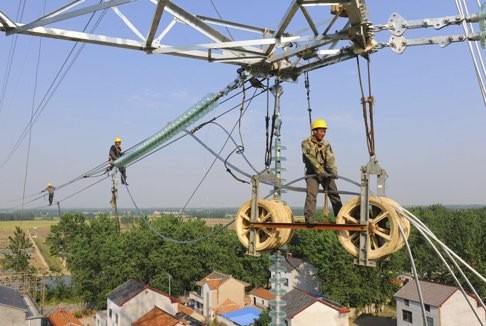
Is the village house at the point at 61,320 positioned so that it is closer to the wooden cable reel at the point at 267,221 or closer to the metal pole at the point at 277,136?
the wooden cable reel at the point at 267,221

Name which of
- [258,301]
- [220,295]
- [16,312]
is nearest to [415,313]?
[258,301]

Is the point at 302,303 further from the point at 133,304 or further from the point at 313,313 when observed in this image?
the point at 133,304

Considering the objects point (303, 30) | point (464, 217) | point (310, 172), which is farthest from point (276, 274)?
point (464, 217)

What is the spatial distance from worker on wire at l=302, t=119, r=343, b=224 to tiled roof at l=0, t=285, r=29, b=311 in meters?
21.1

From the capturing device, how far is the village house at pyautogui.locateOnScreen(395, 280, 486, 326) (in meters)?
25.5

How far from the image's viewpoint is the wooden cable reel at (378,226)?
14.4 ft

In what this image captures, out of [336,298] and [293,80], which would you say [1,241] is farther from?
[293,80]

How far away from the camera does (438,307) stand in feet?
83.4

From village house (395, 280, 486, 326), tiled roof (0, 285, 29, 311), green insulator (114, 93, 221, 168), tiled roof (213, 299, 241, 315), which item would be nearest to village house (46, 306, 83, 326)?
tiled roof (0, 285, 29, 311)

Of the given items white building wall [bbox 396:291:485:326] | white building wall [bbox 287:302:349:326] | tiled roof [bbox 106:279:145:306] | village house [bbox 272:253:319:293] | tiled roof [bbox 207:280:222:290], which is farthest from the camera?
village house [bbox 272:253:319:293]

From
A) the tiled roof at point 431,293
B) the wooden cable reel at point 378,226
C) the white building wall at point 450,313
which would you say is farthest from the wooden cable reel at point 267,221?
the tiled roof at point 431,293

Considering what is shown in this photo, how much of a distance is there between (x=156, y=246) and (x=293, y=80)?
Answer: 33.0 metres

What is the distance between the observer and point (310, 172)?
5863mm

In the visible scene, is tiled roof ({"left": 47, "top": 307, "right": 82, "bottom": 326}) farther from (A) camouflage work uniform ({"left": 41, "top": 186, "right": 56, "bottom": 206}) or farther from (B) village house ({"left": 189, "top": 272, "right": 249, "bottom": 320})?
(A) camouflage work uniform ({"left": 41, "top": 186, "right": 56, "bottom": 206})
